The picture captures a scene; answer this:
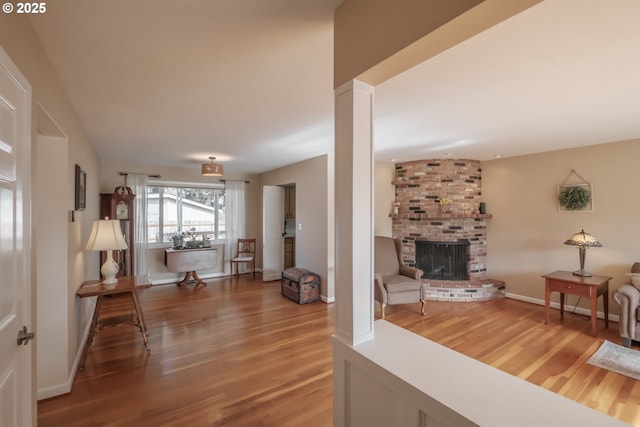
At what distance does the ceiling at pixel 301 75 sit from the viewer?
4.47 ft

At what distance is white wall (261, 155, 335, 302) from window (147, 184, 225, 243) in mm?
1980

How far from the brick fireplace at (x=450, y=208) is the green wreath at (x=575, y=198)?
1.06 meters

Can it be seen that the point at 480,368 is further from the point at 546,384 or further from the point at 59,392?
the point at 59,392

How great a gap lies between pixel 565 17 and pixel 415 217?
12.9 ft

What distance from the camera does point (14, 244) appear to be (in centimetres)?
118

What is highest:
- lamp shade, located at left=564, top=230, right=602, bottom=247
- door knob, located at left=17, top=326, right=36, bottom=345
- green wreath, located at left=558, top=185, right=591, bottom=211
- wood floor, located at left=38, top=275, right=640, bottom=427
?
green wreath, located at left=558, top=185, right=591, bottom=211

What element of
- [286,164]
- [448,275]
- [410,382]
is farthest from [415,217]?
[410,382]

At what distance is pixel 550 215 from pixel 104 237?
5.78 meters

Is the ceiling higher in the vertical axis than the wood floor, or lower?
higher

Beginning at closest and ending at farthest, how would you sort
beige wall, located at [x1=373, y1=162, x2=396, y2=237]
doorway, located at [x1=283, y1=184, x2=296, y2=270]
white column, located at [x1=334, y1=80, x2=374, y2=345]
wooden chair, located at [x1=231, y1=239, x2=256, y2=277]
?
white column, located at [x1=334, y1=80, x2=374, y2=345] < beige wall, located at [x1=373, y1=162, x2=396, y2=237] < wooden chair, located at [x1=231, y1=239, x2=256, y2=277] < doorway, located at [x1=283, y1=184, x2=296, y2=270]

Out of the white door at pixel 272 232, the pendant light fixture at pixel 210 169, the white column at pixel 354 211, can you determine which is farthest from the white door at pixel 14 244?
the white door at pixel 272 232

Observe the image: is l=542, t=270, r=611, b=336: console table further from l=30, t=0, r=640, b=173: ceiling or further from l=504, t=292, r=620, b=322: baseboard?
l=30, t=0, r=640, b=173: ceiling

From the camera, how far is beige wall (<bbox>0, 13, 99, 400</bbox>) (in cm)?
129

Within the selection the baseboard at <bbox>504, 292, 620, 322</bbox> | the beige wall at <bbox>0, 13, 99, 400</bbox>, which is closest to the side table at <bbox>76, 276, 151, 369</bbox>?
the beige wall at <bbox>0, 13, 99, 400</bbox>
